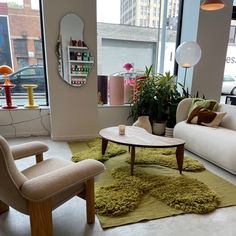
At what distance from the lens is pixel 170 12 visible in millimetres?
4273

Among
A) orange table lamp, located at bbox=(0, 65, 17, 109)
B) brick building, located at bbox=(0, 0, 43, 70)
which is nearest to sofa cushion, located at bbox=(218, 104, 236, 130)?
brick building, located at bbox=(0, 0, 43, 70)

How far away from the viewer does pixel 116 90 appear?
3809 millimetres

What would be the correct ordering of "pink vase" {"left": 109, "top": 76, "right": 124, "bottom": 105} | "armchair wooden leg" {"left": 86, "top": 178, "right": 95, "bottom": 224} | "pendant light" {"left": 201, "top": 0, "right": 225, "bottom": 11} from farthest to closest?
1. "pink vase" {"left": 109, "top": 76, "right": 124, "bottom": 105}
2. "pendant light" {"left": 201, "top": 0, "right": 225, "bottom": 11}
3. "armchair wooden leg" {"left": 86, "top": 178, "right": 95, "bottom": 224}

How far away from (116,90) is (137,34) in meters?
1.25

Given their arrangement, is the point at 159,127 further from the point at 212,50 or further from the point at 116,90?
the point at 212,50

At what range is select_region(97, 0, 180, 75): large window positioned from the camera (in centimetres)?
391

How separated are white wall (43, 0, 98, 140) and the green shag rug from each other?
3.65 ft

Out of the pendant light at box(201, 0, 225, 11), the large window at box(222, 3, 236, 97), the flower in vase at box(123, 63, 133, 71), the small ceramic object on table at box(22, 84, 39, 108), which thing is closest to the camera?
the pendant light at box(201, 0, 225, 11)

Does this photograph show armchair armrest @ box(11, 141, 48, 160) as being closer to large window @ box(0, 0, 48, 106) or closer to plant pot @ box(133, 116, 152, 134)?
plant pot @ box(133, 116, 152, 134)

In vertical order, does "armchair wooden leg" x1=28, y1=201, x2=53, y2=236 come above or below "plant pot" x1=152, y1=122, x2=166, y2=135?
above

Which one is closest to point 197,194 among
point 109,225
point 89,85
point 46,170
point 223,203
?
point 223,203

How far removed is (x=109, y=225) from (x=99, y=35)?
3.29 metres

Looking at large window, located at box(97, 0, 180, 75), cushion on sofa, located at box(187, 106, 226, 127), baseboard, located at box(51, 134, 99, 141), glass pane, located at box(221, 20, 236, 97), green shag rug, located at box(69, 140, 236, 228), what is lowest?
baseboard, located at box(51, 134, 99, 141)

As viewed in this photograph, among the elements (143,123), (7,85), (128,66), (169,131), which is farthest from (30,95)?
(169,131)
